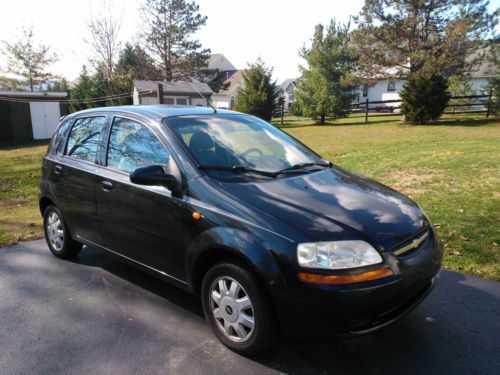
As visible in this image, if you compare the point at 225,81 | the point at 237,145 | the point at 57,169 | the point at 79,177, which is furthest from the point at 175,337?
the point at 225,81

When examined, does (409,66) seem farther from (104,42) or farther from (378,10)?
(104,42)

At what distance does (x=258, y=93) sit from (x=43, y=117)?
14.8 metres

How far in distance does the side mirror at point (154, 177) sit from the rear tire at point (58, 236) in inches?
79.4

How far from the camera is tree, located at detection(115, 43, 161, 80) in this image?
4481 centimetres

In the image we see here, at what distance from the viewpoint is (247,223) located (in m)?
2.76

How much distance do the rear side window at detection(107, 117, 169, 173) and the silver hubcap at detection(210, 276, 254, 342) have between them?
1.07 metres

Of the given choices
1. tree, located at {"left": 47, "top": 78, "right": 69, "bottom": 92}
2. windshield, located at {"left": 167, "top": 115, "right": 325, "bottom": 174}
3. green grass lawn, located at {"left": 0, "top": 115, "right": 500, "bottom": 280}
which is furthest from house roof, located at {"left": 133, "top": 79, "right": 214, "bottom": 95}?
windshield, located at {"left": 167, "top": 115, "right": 325, "bottom": 174}

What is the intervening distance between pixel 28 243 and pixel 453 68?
27524mm

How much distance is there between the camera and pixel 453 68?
86.7 ft

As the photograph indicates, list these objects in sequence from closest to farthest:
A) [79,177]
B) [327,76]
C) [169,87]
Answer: [79,177]
[327,76]
[169,87]

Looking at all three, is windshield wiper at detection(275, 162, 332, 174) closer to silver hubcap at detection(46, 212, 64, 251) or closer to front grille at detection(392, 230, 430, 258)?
front grille at detection(392, 230, 430, 258)

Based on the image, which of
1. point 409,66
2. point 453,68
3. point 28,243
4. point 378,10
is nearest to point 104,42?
point 378,10

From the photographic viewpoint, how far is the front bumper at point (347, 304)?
2508 millimetres

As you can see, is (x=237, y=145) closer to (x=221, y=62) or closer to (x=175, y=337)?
(x=175, y=337)
